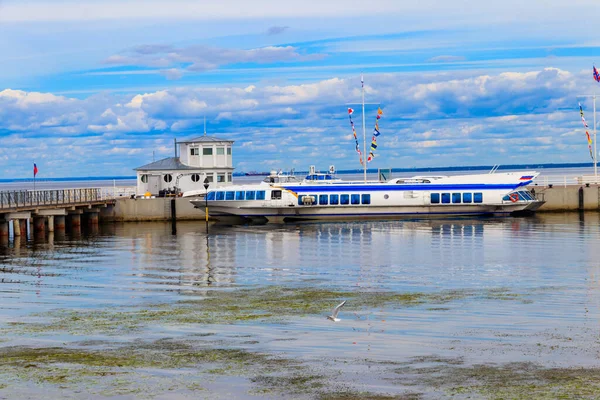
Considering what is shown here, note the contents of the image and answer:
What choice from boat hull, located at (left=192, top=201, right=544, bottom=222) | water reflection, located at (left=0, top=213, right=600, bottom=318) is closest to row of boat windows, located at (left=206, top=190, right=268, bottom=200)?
boat hull, located at (left=192, top=201, right=544, bottom=222)

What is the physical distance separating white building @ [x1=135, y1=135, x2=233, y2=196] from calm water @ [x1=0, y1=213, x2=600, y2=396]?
10994 mm

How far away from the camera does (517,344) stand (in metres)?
19.9

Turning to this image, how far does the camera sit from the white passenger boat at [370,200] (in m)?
69.1

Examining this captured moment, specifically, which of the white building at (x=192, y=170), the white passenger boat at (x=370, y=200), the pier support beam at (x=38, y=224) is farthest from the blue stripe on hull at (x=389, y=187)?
the pier support beam at (x=38, y=224)

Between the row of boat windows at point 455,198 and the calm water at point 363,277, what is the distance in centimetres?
390

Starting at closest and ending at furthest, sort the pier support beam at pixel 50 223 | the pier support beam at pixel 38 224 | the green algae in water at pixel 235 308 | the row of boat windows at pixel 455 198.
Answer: the green algae in water at pixel 235 308
the pier support beam at pixel 38 224
the pier support beam at pixel 50 223
the row of boat windows at pixel 455 198

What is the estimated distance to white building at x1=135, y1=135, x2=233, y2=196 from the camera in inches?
2997

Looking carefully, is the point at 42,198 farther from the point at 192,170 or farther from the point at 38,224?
the point at 192,170

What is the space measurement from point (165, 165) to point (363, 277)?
4568 cm

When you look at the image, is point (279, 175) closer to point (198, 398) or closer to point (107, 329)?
point (107, 329)

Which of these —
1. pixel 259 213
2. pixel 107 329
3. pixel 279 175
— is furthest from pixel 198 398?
pixel 279 175

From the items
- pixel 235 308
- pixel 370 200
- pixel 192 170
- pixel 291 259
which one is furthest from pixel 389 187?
pixel 235 308

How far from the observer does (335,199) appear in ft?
227

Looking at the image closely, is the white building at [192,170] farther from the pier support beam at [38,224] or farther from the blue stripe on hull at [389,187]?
the pier support beam at [38,224]
